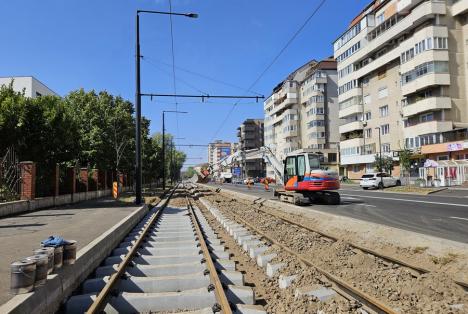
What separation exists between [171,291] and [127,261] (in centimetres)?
201

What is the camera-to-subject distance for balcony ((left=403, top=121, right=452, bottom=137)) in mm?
50500

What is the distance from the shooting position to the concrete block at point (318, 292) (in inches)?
255

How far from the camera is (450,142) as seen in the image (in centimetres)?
4806

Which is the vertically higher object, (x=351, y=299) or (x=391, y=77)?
(x=391, y=77)

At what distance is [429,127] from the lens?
169ft

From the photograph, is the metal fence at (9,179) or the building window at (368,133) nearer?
the metal fence at (9,179)

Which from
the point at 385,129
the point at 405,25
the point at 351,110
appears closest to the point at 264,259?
the point at 405,25

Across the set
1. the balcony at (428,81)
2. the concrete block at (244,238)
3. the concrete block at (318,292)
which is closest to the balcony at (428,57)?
the balcony at (428,81)

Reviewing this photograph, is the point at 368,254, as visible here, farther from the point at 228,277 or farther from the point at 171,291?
the point at 171,291

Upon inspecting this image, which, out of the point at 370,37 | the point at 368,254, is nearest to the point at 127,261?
the point at 368,254

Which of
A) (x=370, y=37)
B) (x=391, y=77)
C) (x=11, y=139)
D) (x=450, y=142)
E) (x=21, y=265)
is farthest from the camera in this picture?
(x=370, y=37)

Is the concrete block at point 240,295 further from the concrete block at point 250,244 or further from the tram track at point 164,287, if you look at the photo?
the concrete block at point 250,244

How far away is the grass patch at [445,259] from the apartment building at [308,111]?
2770 inches

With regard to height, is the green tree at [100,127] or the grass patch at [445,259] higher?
the green tree at [100,127]
